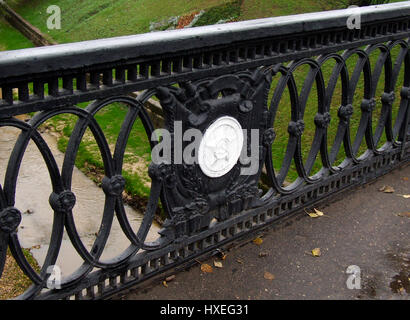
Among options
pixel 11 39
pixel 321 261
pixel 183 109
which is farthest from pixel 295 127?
pixel 11 39

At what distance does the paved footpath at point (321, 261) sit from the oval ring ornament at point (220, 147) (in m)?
0.53

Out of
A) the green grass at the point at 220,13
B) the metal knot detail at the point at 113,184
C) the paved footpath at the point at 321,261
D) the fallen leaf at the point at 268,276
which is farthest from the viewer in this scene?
the green grass at the point at 220,13

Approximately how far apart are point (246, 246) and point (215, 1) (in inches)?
294

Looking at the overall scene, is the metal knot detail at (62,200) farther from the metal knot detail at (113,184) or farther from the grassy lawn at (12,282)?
the grassy lawn at (12,282)

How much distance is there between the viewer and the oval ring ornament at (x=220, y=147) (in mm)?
2746

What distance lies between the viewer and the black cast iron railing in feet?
6.93

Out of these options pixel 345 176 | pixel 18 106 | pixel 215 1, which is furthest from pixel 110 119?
pixel 18 106

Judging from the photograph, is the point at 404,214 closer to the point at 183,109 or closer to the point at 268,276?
the point at 268,276

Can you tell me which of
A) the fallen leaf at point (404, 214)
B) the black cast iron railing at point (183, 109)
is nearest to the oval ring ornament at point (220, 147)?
the black cast iron railing at point (183, 109)

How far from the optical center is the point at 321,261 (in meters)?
3.13

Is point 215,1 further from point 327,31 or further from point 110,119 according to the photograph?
point 327,31

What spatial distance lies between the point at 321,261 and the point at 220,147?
2.89 feet

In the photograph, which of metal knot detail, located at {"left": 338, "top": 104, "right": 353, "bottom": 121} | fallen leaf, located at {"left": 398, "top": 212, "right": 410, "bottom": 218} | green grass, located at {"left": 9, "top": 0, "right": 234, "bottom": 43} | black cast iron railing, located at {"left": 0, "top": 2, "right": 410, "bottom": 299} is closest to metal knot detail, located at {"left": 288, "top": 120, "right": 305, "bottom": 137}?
black cast iron railing, located at {"left": 0, "top": 2, "right": 410, "bottom": 299}

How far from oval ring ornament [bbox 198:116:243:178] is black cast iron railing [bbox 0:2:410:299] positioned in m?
0.04
